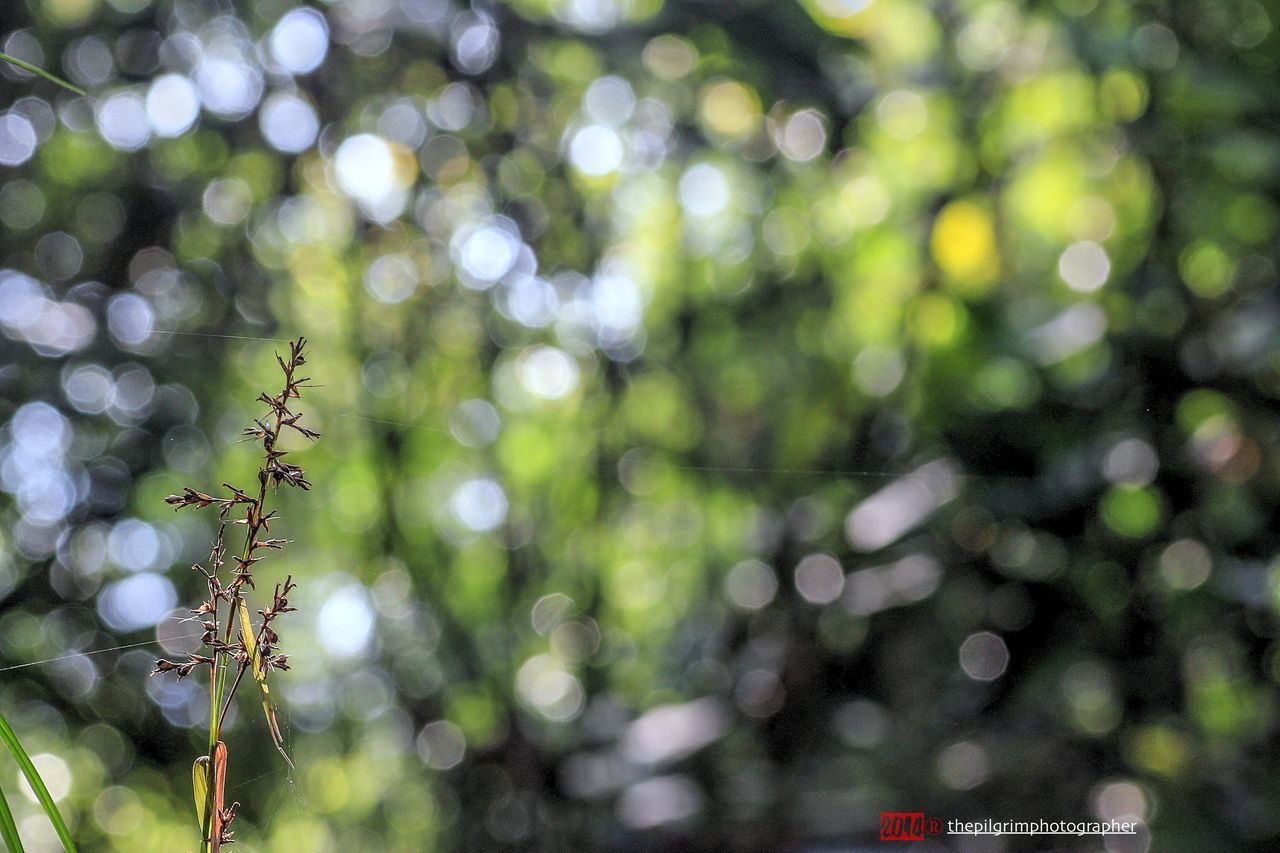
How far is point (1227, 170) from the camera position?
2.04ft

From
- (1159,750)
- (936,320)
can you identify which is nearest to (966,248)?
(936,320)

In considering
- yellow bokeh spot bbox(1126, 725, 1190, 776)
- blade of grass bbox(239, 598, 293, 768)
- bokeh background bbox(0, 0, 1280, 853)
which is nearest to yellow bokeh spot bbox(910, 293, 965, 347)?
bokeh background bbox(0, 0, 1280, 853)

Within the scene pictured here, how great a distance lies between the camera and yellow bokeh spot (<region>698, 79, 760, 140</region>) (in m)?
0.70

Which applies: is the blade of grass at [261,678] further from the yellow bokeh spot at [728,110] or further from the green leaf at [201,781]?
the yellow bokeh spot at [728,110]

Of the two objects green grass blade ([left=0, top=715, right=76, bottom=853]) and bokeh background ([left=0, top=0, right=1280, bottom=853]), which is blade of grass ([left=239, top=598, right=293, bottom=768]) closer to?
green grass blade ([left=0, top=715, right=76, bottom=853])

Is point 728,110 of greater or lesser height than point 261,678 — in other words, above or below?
above

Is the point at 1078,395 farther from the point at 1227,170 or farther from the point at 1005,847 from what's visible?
the point at 1005,847

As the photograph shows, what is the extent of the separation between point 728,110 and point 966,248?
0.21 m

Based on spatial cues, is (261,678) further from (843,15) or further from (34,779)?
(843,15)

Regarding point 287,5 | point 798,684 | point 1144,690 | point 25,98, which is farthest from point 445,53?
point 1144,690

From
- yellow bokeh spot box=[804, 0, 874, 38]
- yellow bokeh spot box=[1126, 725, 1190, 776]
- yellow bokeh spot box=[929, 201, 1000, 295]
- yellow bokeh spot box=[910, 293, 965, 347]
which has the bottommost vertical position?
yellow bokeh spot box=[1126, 725, 1190, 776]

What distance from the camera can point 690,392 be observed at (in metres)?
0.71

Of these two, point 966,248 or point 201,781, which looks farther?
point 966,248

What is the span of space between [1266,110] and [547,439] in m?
0.55
